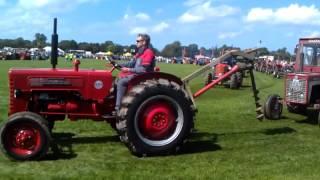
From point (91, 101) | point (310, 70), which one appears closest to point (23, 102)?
point (91, 101)

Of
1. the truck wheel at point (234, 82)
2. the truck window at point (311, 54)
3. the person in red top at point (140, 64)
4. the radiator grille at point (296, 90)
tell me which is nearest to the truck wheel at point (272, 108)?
the radiator grille at point (296, 90)

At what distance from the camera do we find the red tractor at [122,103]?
26.6ft

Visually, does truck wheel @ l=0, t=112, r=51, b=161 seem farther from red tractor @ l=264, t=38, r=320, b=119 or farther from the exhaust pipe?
red tractor @ l=264, t=38, r=320, b=119

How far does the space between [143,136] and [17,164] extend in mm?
1861

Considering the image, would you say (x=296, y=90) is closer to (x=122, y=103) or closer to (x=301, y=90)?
(x=301, y=90)

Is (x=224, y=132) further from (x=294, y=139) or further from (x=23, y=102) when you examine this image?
(x=23, y=102)

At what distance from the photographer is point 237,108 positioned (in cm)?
1529

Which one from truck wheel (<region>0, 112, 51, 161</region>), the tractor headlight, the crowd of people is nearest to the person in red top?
truck wheel (<region>0, 112, 51, 161</region>)

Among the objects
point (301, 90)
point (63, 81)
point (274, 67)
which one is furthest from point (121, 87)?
point (274, 67)

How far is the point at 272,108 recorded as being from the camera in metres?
12.9

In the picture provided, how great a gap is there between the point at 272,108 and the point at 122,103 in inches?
226

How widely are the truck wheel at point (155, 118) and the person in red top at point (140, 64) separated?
20 centimetres

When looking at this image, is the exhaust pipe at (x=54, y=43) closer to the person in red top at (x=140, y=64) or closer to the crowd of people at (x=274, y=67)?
the person in red top at (x=140, y=64)

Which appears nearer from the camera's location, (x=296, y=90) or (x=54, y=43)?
(x=54, y=43)
